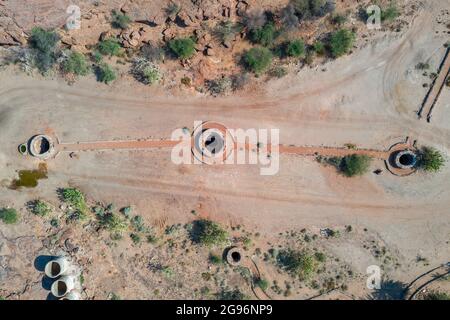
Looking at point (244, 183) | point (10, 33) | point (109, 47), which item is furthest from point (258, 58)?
point (10, 33)

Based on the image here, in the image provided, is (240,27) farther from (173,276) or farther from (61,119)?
(173,276)

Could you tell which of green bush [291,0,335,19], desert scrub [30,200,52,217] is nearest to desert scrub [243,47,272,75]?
green bush [291,0,335,19]

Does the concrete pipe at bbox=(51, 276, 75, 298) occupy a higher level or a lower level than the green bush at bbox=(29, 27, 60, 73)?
lower

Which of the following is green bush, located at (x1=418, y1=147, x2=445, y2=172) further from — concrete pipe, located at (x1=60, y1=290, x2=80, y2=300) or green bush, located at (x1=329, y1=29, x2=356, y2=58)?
concrete pipe, located at (x1=60, y1=290, x2=80, y2=300)

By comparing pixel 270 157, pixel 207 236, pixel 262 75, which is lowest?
pixel 207 236

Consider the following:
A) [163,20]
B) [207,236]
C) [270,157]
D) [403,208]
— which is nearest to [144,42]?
[163,20]

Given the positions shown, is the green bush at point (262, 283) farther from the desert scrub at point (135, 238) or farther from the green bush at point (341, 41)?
the green bush at point (341, 41)
